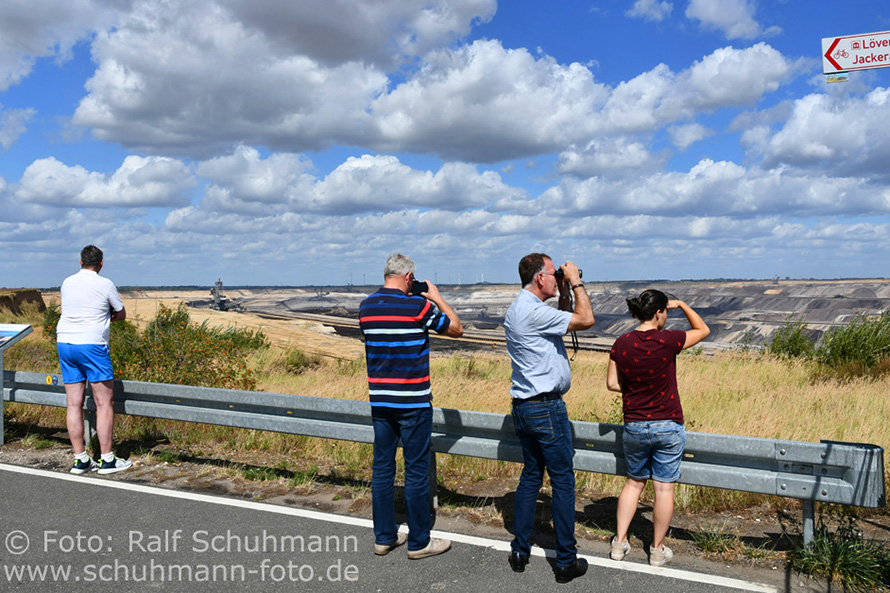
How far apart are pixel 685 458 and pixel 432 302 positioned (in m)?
2.06

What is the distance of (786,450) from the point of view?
4.23 meters

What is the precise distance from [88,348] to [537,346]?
14.3 ft

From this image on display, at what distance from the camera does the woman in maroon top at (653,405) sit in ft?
13.5

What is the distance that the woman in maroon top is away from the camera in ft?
13.5

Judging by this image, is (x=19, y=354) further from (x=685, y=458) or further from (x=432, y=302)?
(x=685, y=458)

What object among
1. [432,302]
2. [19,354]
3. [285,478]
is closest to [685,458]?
[432,302]

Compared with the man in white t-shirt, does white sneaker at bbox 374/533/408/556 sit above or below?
below

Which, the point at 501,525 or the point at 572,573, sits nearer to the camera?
the point at 572,573

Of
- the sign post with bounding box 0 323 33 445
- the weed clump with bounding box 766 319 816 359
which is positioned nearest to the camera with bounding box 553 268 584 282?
the sign post with bounding box 0 323 33 445

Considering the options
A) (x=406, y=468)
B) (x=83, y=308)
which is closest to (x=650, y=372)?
(x=406, y=468)

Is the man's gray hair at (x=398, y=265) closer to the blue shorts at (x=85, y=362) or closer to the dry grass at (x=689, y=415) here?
the dry grass at (x=689, y=415)

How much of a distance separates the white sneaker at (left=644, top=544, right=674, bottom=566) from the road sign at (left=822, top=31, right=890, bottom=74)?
296cm

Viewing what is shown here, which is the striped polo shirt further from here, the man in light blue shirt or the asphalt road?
the asphalt road

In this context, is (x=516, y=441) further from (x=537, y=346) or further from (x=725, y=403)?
(x=725, y=403)
